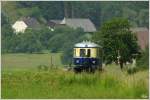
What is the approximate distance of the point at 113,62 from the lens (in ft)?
93.8

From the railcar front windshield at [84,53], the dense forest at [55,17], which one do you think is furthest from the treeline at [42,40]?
the railcar front windshield at [84,53]

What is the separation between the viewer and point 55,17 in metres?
62.8

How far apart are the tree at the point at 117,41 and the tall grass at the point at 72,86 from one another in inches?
445

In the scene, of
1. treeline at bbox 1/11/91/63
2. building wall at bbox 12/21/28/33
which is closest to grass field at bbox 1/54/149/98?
treeline at bbox 1/11/91/63

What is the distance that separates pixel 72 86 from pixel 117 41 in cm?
1404

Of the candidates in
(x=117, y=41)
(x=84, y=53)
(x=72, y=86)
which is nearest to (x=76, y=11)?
(x=117, y=41)

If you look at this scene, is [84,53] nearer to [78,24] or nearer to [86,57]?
[86,57]

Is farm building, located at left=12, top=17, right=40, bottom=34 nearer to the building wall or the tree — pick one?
the building wall

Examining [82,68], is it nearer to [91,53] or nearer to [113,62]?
[91,53]

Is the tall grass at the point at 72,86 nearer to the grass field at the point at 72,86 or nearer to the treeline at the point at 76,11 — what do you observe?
the grass field at the point at 72,86

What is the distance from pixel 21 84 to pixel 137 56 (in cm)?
1289

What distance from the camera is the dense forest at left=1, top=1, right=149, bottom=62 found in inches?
1537

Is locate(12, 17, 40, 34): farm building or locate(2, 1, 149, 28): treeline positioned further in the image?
locate(2, 1, 149, 28): treeline

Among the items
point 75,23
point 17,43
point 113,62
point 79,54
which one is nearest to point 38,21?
point 75,23
